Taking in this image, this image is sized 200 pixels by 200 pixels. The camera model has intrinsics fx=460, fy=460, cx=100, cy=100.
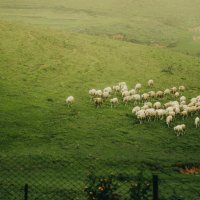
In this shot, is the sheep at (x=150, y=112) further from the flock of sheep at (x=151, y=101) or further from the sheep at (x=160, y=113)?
the sheep at (x=160, y=113)

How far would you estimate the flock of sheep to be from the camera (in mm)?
31266

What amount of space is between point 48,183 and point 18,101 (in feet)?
44.9

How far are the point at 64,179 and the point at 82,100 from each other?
45.6ft

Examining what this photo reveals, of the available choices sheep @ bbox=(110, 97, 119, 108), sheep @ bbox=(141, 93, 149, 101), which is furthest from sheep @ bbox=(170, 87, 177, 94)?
sheep @ bbox=(110, 97, 119, 108)

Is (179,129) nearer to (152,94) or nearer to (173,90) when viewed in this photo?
(152,94)

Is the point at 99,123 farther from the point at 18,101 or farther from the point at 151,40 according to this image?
the point at 151,40

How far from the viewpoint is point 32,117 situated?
3053 centimetres

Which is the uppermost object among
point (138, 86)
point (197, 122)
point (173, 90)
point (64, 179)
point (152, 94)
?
point (138, 86)

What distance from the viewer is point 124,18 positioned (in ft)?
271

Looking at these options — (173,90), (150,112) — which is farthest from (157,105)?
(173,90)

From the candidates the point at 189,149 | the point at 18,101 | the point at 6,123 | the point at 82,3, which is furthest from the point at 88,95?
the point at 82,3

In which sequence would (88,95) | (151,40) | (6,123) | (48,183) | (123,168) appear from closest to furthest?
(48,183) < (123,168) < (6,123) < (88,95) < (151,40)

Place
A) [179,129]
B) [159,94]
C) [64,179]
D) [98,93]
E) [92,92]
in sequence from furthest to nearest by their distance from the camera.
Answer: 1. [159,94]
2. [92,92]
3. [98,93]
4. [179,129]
5. [64,179]

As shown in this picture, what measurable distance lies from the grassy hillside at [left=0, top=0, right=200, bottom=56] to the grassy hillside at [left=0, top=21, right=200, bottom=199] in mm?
12788
